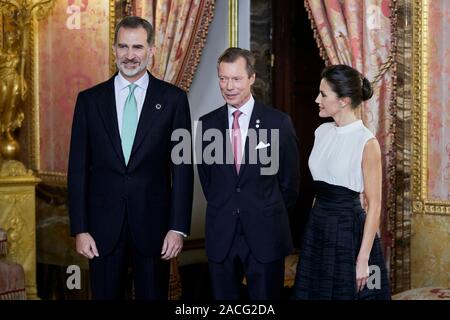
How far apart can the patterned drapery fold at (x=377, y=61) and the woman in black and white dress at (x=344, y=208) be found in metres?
1.15

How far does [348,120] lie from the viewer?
3.30 metres

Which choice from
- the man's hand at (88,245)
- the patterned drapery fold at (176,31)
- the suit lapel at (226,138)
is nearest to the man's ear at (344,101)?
the suit lapel at (226,138)

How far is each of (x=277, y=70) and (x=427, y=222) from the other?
87.1 inches

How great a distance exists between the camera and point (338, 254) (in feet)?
10.8

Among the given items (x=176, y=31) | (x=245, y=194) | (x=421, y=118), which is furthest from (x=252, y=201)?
(x=176, y=31)

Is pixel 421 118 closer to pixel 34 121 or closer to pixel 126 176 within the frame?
pixel 126 176

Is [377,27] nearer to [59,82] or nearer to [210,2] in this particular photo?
[210,2]

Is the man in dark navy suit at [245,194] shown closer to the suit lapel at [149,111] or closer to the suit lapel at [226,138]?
the suit lapel at [226,138]

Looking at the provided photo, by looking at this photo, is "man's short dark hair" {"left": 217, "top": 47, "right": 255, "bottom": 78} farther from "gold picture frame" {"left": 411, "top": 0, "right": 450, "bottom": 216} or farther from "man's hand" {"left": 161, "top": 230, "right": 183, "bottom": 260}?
"gold picture frame" {"left": 411, "top": 0, "right": 450, "bottom": 216}

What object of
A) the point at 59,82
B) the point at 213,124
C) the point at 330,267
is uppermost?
the point at 59,82

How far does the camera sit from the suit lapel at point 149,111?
3365 mm

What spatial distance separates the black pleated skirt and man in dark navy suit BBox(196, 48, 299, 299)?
5.4 inches

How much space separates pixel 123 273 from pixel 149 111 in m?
0.68

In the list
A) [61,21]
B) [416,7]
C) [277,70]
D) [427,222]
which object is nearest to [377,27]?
[416,7]
